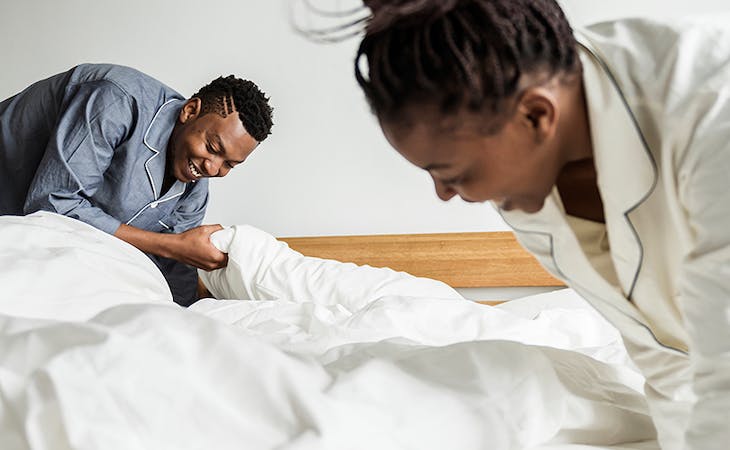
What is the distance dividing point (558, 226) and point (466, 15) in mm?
269

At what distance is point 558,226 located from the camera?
2.55 ft

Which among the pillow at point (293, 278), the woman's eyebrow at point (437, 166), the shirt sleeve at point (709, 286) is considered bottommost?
the pillow at point (293, 278)

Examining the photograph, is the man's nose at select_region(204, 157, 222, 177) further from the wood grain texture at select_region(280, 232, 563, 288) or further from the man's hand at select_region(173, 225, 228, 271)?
the wood grain texture at select_region(280, 232, 563, 288)

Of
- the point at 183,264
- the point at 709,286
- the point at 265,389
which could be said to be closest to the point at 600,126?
the point at 709,286

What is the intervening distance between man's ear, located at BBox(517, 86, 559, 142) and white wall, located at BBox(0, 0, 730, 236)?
1.28 metres

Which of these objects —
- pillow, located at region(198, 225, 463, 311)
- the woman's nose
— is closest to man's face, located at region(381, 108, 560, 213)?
the woman's nose

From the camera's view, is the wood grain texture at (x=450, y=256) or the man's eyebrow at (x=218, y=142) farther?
the wood grain texture at (x=450, y=256)

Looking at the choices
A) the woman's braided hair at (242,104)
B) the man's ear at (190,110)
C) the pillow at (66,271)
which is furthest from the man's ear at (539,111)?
the man's ear at (190,110)

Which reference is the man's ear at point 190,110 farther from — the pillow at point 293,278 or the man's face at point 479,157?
the man's face at point 479,157

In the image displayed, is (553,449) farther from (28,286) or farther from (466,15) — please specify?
(28,286)

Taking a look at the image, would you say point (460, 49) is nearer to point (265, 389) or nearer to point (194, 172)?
point (265, 389)

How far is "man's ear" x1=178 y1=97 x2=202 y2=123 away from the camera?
1.74m

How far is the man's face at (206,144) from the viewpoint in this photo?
1677mm

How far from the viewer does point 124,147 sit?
1.65 metres
